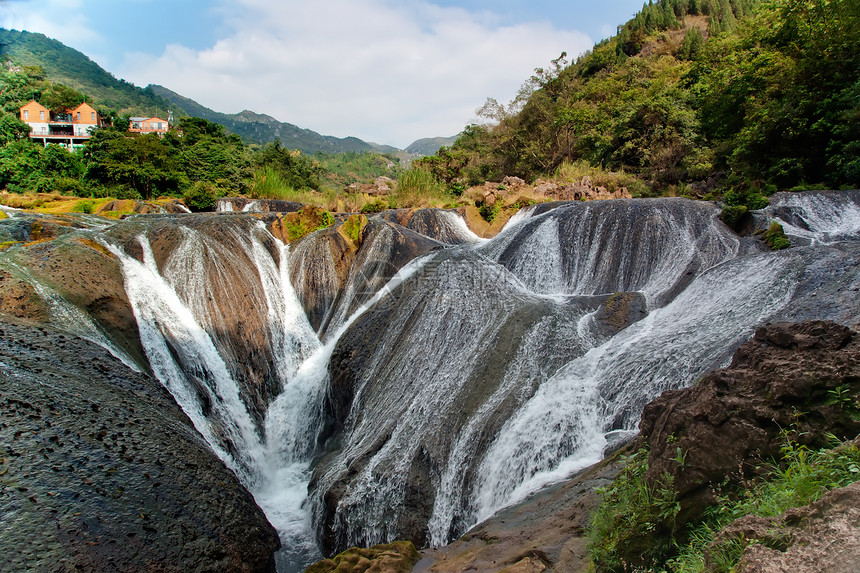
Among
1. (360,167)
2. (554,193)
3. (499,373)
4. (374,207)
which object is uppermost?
(360,167)

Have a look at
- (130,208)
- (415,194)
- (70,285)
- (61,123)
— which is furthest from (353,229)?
(61,123)

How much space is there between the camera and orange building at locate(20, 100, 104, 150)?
51.2 m

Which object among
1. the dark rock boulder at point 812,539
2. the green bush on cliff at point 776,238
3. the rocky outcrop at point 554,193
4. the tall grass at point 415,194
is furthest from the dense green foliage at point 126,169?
the dark rock boulder at point 812,539

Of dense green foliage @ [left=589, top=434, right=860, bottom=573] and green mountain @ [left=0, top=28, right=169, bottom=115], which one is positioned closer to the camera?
dense green foliage @ [left=589, top=434, right=860, bottom=573]

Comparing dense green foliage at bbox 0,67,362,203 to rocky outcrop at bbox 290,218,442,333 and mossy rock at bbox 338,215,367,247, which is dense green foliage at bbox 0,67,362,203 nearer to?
mossy rock at bbox 338,215,367,247

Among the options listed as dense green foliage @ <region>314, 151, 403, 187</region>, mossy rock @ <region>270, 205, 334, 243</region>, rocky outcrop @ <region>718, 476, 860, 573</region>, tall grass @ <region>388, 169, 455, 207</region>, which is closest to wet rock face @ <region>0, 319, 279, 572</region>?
rocky outcrop @ <region>718, 476, 860, 573</region>

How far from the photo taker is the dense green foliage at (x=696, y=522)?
5.83 ft

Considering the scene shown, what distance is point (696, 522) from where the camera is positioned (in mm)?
2289

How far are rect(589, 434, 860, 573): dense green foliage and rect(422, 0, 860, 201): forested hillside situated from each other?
1226 centimetres

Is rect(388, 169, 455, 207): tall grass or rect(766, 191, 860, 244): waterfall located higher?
rect(388, 169, 455, 207): tall grass

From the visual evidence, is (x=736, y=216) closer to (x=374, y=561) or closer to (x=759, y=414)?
(x=759, y=414)

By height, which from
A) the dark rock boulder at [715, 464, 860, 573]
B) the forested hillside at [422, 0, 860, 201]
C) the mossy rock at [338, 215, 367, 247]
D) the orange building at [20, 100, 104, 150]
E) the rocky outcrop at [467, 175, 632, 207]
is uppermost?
the orange building at [20, 100, 104, 150]

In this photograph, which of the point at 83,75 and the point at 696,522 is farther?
the point at 83,75

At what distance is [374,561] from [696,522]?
2368mm
